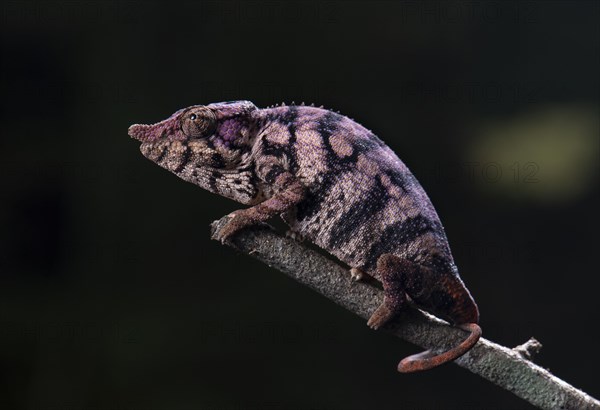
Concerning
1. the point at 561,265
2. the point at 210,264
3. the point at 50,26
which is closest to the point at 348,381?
the point at 210,264

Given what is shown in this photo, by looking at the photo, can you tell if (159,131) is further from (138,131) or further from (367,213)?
(367,213)

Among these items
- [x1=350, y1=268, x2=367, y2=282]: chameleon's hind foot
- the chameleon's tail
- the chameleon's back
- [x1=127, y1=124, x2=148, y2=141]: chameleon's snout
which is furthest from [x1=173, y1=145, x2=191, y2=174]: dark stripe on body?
the chameleon's tail

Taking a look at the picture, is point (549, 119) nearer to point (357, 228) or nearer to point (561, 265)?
point (561, 265)

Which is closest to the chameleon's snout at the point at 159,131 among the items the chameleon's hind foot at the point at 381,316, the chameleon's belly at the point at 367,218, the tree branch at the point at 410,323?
the tree branch at the point at 410,323

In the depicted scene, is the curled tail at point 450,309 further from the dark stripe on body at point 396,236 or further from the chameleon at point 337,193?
the dark stripe on body at point 396,236

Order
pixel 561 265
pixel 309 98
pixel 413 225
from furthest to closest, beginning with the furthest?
1. pixel 561 265
2. pixel 309 98
3. pixel 413 225

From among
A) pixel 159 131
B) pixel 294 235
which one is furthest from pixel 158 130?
pixel 294 235

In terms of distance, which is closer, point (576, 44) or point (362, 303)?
point (362, 303)

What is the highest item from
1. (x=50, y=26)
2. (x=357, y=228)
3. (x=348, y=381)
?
(x=50, y=26)
